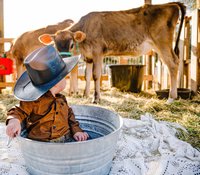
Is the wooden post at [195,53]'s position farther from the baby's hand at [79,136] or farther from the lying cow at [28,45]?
the baby's hand at [79,136]

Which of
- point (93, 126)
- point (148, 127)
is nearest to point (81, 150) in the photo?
point (93, 126)

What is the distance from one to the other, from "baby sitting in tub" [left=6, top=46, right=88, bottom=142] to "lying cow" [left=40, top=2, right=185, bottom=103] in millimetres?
2518

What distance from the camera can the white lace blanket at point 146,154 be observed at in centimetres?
163

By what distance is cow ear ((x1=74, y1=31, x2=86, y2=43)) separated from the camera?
3884 mm

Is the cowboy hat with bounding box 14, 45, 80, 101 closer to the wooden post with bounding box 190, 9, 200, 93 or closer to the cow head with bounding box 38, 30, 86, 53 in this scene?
the cow head with bounding box 38, 30, 86, 53

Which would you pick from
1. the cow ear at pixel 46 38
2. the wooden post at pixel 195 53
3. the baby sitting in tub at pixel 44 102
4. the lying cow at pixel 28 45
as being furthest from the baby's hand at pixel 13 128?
the lying cow at pixel 28 45

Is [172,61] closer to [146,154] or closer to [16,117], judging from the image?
[146,154]

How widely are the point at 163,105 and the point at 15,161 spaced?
2481 millimetres

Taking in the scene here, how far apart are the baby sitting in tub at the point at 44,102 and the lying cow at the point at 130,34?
2518 millimetres

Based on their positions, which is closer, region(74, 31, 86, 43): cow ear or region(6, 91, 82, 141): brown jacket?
region(6, 91, 82, 141): brown jacket

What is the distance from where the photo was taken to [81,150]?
4.01 feet

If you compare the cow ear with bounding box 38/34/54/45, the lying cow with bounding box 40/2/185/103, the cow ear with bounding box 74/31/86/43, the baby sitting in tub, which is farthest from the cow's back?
the baby sitting in tub

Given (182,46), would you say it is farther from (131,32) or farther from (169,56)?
(131,32)

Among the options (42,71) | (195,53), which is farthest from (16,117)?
(195,53)
